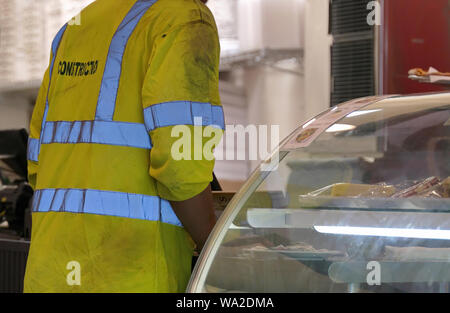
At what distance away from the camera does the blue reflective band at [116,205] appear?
4.27ft

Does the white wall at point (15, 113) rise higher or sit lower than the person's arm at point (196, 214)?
higher

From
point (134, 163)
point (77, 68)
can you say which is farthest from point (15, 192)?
point (134, 163)

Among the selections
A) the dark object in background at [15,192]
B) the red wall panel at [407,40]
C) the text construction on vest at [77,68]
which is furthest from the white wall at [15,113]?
the text construction on vest at [77,68]

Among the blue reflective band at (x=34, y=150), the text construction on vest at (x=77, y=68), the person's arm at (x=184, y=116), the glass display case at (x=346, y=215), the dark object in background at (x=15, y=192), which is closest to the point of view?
the glass display case at (x=346, y=215)

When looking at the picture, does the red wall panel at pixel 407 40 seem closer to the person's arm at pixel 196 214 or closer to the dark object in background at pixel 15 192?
the dark object in background at pixel 15 192

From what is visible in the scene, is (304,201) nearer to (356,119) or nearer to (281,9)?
(356,119)

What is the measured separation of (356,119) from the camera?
1.30m

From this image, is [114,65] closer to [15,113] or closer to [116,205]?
[116,205]

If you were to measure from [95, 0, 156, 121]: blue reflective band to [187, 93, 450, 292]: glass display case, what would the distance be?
1.09 feet

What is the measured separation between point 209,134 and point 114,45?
0.88ft

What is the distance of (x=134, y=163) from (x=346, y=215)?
0.43 metres

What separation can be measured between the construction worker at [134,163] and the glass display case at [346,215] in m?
0.15

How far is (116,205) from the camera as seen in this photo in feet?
4.27
